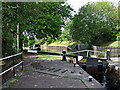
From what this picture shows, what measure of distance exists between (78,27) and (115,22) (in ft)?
23.4

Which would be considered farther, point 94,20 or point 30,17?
point 94,20

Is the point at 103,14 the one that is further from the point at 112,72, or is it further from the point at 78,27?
the point at 112,72

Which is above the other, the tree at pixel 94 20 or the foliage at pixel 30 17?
the tree at pixel 94 20

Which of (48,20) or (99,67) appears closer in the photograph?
(48,20)

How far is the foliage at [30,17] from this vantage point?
6398mm

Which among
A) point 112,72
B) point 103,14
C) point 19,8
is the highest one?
point 103,14

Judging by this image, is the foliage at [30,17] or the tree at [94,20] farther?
the tree at [94,20]

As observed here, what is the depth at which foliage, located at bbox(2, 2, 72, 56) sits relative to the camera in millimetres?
6398

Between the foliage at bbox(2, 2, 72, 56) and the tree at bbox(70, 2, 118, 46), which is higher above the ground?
the tree at bbox(70, 2, 118, 46)

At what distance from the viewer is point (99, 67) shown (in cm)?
1291

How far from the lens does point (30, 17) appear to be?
7180mm

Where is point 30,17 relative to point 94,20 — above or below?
below

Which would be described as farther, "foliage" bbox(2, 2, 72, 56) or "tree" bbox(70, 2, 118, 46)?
"tree" bbox(70, 2, 118, 46)

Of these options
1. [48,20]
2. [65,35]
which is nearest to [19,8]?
[48,20]
